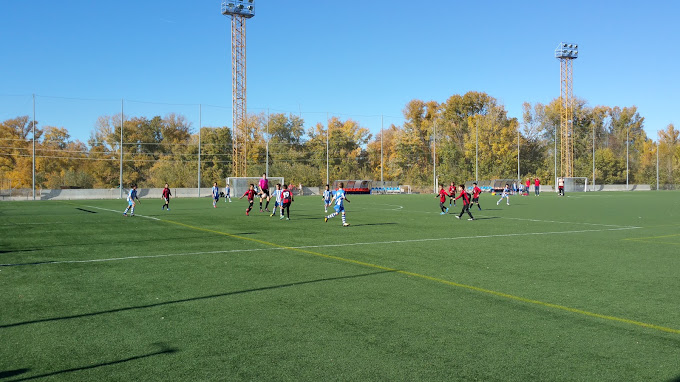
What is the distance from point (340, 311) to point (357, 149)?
Answer: 281 ft

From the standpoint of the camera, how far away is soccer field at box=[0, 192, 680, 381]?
5180 millimetres

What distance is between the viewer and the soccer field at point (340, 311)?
518 centimetres

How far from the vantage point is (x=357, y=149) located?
9256cm

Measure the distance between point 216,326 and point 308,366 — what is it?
183 cm

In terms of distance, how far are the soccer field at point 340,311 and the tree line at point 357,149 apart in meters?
59.5

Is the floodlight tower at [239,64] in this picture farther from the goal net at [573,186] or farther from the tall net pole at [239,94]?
the goal net at [573,186]

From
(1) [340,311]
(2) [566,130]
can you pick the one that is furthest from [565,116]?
(1) [340,311]

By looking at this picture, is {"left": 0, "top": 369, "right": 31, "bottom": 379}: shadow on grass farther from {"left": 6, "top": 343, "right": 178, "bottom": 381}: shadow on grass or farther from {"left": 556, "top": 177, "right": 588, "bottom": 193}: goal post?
{"left": 556, "top": 177, "right": 588, "bottom": 193}: goal post

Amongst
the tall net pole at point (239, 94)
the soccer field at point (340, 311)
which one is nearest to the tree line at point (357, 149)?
the tall net pole at point (239, 94)

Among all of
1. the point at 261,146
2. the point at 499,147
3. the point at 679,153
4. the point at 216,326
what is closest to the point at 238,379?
the point at 216,326

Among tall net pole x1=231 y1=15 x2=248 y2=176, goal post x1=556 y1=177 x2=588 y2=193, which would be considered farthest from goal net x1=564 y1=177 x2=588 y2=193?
tall net pole x1=231 y1=15 x2=248 y2=176

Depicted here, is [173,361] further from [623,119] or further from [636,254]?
[623,119]

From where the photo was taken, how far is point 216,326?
6559 millimetres

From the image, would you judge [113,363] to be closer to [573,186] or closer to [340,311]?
[340,311]
